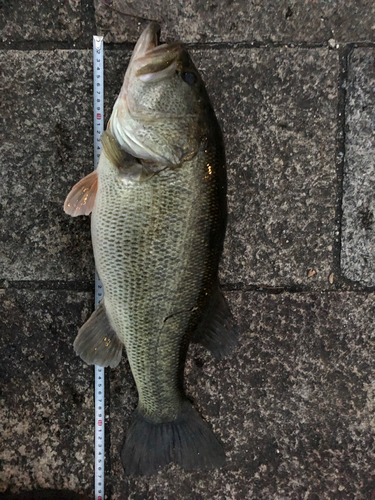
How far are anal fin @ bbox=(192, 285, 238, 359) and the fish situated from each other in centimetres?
1

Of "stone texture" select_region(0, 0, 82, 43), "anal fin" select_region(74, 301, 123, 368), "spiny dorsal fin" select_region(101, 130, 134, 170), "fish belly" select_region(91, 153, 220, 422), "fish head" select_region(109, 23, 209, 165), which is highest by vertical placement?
"stone texture" select_region(0, 0, 82, 43)

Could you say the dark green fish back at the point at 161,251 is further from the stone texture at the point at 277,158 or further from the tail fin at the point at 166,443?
the stone texture at the point at 277,158

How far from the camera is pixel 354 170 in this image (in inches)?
72.7

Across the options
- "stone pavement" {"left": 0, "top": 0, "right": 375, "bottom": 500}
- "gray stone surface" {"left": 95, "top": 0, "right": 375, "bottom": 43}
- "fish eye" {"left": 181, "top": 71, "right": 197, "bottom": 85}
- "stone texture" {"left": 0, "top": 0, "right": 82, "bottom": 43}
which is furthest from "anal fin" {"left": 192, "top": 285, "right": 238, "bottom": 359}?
"stone texture" {"left": 0, "top": 0, "right": 82, "bottom": 43}

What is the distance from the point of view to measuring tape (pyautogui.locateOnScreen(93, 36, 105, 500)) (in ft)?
5.73

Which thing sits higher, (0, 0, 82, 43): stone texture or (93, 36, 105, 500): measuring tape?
(0, 0, 82, 43): stone texture

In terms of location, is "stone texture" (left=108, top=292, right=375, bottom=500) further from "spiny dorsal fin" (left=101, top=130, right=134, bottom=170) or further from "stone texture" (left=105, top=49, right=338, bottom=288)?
"spiny dorsal fin" (left=101, top=130, right=134, bottom=170)

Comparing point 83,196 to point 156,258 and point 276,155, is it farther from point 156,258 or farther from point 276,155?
point 276,155

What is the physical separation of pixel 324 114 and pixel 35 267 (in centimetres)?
192

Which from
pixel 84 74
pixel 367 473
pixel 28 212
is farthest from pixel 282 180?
pixel 367 473

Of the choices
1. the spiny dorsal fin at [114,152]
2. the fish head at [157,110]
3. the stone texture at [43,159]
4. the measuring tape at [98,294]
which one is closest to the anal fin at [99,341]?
the measuring tape at [98,294]

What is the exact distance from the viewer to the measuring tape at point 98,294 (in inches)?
68.7

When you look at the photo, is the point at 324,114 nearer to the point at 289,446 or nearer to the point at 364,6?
the point at 364,6

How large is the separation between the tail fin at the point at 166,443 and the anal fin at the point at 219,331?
0.35m
